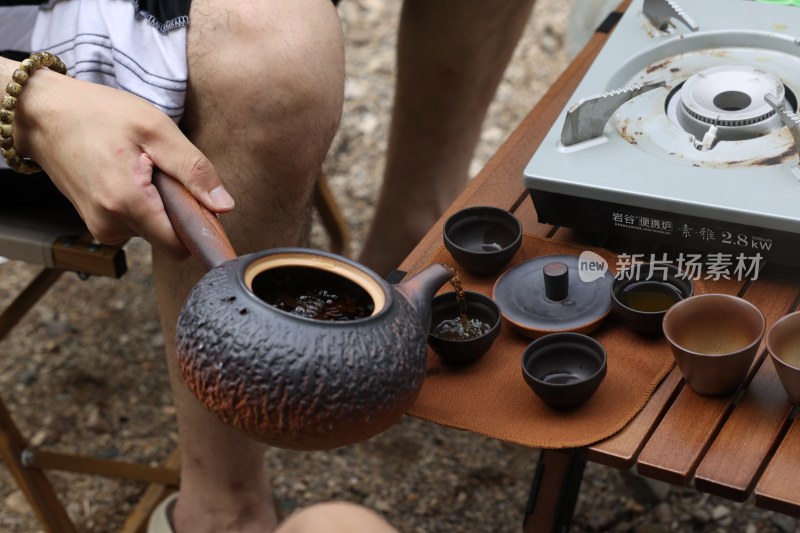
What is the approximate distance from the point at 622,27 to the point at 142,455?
1.31 metres

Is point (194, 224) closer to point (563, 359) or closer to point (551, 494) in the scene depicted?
point (563, 359)

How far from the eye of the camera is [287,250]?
116cm

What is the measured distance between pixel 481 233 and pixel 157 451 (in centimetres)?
104

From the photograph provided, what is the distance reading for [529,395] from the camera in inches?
49.3

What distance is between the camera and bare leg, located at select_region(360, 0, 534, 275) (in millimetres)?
2078

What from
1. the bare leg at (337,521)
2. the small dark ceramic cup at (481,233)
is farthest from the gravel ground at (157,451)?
the bare leg at (337,521)

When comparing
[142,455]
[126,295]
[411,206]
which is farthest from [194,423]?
[126,295]

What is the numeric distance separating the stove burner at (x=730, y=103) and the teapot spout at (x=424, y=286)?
19.3 inches

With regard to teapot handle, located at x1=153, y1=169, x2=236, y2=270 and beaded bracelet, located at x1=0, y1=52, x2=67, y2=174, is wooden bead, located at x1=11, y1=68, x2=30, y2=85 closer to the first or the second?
beaded bracelet, located at x1=0, y1=52, x2=67, y2=174

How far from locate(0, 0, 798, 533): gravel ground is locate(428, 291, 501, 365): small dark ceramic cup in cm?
76

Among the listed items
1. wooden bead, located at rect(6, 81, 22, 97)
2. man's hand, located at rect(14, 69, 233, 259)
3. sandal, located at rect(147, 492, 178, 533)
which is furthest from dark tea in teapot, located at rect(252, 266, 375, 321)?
sandal, located at rect(147, 492, 178, 533)

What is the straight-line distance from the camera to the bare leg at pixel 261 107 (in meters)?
1.39

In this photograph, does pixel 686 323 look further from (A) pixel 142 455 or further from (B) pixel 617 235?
(A) pixel 142 455

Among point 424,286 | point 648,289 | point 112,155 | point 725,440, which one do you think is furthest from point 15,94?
point 725,440
